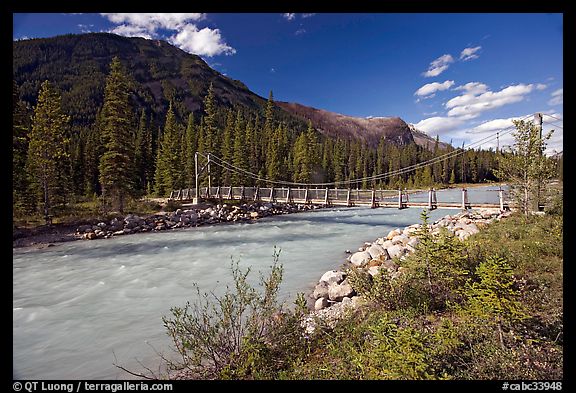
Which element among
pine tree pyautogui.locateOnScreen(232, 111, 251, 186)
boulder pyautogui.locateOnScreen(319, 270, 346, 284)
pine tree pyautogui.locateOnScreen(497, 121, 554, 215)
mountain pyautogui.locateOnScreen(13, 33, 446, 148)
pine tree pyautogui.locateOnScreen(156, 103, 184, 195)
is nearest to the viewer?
boulder pyautogui.locateOnScreen(319, 270, 346, 284)

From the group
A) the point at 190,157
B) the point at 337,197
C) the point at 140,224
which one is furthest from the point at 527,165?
the point at 190,157

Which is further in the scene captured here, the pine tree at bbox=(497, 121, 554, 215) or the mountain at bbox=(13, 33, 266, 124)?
the mountain at bbox=(13, 33, 266, 124)

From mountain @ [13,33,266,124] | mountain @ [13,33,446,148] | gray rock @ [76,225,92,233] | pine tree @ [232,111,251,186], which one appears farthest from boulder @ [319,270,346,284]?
mountain @ [13,33,266,124]

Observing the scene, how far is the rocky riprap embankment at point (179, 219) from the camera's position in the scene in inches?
726

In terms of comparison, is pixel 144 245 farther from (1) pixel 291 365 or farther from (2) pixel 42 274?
(1) pixel 291 365

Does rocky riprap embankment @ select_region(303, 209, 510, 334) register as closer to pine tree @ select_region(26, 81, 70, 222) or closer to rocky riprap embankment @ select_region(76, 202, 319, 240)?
rocky riprap embankment @ select_region(76, 202, 319, 240)

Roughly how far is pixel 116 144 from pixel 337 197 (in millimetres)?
18394

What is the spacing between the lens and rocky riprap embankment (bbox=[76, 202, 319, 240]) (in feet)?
60.5

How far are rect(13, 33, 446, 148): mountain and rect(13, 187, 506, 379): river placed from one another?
91355 millimetres

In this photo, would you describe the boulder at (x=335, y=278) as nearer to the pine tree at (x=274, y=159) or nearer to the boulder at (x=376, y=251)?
the boulder at (x=376, y=251)

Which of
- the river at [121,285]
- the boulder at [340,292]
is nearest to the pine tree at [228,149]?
the river at [121,285]

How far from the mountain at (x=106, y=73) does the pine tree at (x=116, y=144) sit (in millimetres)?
75753
